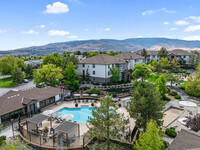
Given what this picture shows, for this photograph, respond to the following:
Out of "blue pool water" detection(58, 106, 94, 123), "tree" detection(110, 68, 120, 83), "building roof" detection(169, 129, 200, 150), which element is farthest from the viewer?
"tree" detection(110, 68, 120, 83)

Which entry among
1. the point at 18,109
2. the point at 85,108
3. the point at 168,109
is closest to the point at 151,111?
the point at 168,109

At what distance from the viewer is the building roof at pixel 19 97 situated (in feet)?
65.9

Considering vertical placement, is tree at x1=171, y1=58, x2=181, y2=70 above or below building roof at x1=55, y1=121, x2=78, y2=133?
above

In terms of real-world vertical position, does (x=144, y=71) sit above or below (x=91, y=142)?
above

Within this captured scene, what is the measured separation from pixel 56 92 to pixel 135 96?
63.2ft

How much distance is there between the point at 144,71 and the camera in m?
40.6

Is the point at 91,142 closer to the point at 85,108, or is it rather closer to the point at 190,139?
the point at 190,139

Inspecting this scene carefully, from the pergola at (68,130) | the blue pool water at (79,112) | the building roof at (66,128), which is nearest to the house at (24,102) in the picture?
the blue pool water at (79,112)

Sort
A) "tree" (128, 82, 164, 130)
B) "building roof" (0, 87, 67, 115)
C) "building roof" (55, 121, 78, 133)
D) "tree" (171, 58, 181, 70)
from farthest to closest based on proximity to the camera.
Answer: "tree" (171, 58, 181, 70), "building roof" (0, 87, 67, 115), "building roof" (55, 121, 78, 133), "tree" (128, 82, 164, 130)

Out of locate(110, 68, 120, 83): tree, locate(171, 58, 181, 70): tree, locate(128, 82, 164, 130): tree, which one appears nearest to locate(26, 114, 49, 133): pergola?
locate(128, 82, 164, 130): tree

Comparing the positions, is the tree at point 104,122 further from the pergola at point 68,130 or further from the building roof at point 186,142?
the building roof at point 186,142

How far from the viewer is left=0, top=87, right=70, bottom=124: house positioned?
1988cm

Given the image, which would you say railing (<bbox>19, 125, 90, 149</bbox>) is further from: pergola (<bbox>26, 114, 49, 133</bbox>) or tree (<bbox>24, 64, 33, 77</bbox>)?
tree (<bbox>24, 64, 33, 77</bbox>)

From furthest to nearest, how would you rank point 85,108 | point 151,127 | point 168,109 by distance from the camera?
point 85,108, point 168,109, point 151,127
